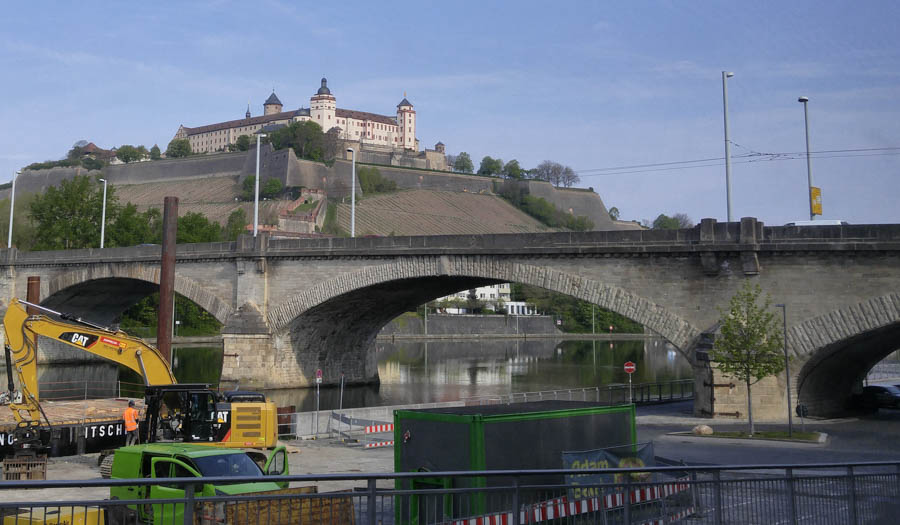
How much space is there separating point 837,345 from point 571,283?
9378 millimetres

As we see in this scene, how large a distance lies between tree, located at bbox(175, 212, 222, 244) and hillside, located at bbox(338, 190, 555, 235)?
5572 centimetres

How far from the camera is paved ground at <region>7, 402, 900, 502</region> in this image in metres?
20.1

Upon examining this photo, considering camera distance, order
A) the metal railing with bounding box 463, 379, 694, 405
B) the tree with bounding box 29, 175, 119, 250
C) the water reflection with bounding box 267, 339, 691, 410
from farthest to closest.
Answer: the tree with bounding box 29, 175, 119, 250
the water reflection with bounding box 267, 339, 691, 410
the metal railing with bounding box 463, 379, 694, 405

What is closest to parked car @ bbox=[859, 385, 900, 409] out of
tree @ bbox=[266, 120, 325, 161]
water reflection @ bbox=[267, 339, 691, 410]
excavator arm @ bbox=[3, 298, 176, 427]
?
water reflection @ bbox=[267, 339, 691, 410]

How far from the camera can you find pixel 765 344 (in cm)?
2625

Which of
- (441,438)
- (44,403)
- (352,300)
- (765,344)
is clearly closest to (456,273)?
(352,300)

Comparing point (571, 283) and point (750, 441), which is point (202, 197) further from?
point (750, 441)

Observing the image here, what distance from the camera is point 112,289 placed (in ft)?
183

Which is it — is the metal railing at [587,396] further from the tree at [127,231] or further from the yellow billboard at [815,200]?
the tree at [127,231]

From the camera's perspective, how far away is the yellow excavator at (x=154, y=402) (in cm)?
2070

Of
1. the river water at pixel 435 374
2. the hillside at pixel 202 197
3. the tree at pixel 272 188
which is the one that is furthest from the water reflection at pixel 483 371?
the tree at pixel 272 188

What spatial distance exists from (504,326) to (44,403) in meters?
101

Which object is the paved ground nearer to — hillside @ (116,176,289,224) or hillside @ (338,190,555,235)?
hillside @ (338,190,555,235)

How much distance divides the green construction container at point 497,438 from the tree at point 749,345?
13547 millimetres
